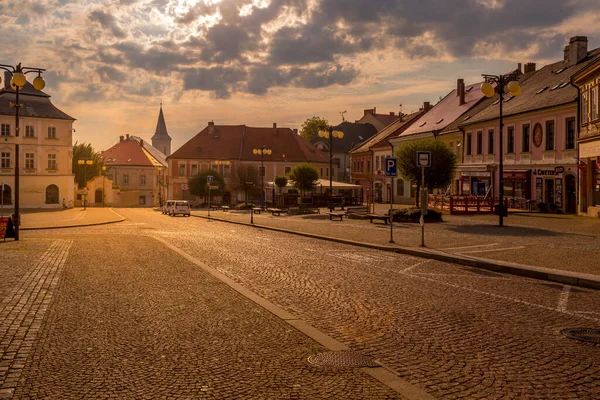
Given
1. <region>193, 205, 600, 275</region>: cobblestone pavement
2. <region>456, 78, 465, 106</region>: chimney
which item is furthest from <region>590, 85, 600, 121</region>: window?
<region>456, 78, 465, 106</region>: chimney

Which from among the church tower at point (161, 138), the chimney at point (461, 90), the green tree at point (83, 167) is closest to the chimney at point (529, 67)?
the chimney at point (461, 90)

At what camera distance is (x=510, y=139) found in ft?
139

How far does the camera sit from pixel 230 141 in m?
91.6

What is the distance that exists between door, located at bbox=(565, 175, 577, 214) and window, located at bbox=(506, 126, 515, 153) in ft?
22.5

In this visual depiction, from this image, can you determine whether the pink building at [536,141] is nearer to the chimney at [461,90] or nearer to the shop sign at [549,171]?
the shop sign at [549,171]

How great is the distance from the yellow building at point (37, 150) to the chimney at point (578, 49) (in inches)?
2031

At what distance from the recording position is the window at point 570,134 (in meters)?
35.3

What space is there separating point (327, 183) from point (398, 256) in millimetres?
35627

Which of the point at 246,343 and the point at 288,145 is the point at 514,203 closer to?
the point at 246,343

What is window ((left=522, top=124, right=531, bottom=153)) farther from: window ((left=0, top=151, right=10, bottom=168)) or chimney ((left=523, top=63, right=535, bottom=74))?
window ((left=0, top=151, right=10, bottom=168))

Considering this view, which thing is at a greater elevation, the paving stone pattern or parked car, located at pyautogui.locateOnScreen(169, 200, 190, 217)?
parked car, located at pyautogui.locateOnScreen(169, 200, 190, 217)

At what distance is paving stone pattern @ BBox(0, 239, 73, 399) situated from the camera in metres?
5.82

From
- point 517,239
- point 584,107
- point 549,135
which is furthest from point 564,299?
point 549,135

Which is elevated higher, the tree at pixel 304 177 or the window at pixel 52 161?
the window at pixel 52 161
